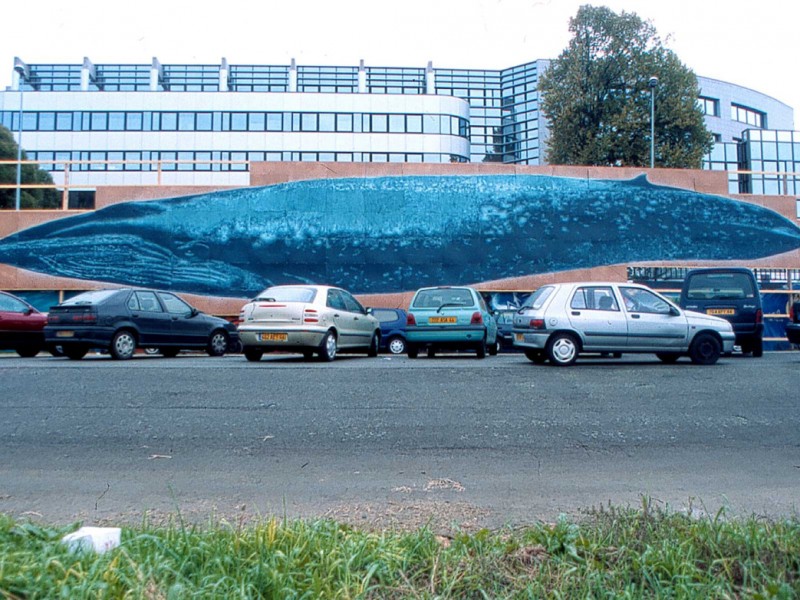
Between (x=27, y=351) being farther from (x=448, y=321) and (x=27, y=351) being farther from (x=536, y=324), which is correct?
(x=536, y=324)

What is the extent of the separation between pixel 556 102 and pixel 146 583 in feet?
111

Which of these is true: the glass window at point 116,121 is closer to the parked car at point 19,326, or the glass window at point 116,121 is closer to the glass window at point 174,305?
the parked car at point 19,326

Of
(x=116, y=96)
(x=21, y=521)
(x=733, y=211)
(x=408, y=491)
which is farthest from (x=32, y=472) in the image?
(x=116, y=96)

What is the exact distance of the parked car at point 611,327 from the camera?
1155cm

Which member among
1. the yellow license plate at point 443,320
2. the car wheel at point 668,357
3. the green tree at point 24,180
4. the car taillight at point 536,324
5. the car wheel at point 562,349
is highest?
the green tree at point 24,180

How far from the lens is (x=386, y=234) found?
21.5 meters

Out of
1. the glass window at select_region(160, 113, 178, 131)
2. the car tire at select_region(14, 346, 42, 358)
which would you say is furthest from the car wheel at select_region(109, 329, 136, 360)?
the glass window at select_region(160, 113, 178, 131)

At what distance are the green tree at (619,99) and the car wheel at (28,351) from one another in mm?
24522

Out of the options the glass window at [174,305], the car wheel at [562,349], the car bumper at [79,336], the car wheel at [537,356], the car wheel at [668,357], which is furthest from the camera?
the glass window at [174,305]

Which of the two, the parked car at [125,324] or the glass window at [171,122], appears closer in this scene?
the parked car at [125,324]

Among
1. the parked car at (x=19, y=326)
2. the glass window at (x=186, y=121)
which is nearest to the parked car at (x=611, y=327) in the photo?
the parked car at (x=19, y=326)

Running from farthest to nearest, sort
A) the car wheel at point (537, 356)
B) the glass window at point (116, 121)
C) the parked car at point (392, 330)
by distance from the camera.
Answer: the glass window at point (116, 121)
the parked car at point (392, 330)
the car wheel at point (537, 356)

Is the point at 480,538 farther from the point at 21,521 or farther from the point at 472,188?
the point at 472,188

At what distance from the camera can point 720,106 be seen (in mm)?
60156
